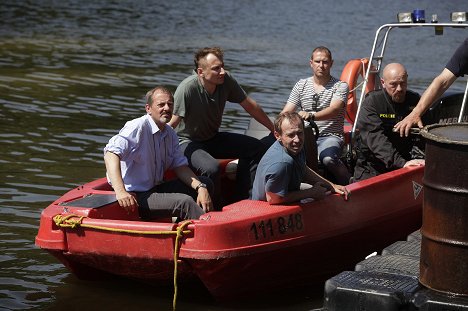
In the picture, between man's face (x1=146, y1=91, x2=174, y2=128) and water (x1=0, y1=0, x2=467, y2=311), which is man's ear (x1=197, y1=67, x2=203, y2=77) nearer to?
man's face (x1=146, y1=91, x2=174, y2=128)

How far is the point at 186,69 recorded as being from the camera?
1841 centimetres

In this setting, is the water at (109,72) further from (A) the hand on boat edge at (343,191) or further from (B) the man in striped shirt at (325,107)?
(B) the man in striped shirt at (325,107)

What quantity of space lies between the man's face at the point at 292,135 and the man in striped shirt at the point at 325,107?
1.36m

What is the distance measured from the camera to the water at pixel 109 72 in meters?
7.43

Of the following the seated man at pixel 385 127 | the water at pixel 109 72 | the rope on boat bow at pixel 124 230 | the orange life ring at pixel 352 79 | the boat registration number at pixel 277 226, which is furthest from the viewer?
the orange life ring at pixel 352 79

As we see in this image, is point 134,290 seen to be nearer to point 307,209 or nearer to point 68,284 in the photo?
point 68,284

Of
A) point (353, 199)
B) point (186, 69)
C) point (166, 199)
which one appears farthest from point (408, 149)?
point (186, 69)

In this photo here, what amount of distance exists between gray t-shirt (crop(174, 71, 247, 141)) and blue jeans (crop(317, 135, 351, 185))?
2.98ft

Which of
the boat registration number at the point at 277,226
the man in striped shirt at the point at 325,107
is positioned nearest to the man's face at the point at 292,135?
the boat registration number at the point at 277,226

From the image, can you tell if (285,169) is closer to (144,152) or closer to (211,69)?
(144,152)

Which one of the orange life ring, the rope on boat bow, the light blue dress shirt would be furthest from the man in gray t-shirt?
the orange life ring

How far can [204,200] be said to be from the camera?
7254mm

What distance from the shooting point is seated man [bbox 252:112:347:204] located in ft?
22.9

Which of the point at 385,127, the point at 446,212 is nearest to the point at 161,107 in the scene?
the point at 385,127
